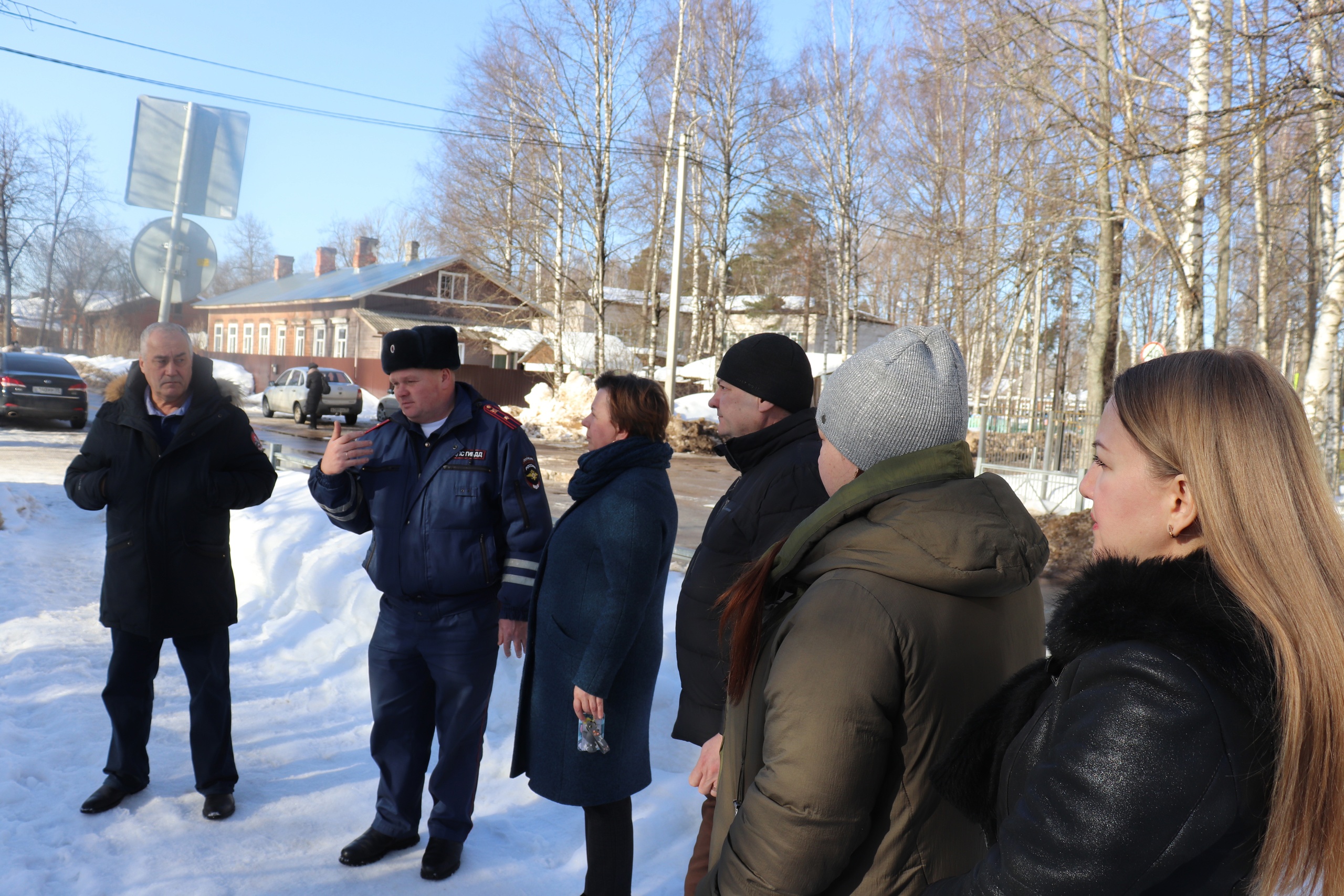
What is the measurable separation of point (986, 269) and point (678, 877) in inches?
584

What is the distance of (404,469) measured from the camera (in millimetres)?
3717

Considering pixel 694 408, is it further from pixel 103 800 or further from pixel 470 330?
pixel 103 800

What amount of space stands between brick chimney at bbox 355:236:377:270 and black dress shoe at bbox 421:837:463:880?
50.0 meters

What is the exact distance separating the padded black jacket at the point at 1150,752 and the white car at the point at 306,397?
2764 centimetres

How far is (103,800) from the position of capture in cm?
371

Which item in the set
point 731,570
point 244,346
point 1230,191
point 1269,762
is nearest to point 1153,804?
point 1269,762

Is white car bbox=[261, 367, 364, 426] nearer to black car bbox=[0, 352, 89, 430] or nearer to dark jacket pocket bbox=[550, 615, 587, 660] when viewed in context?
black car bbox=[0, 352, 89, 430]

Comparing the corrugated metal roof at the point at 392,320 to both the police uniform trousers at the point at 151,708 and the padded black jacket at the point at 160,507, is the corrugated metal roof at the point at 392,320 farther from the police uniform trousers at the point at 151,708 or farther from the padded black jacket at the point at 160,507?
the police uniform trousers at the point at 151,708

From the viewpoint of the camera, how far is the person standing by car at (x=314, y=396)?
85.9ft

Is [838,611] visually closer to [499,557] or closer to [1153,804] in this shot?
[1153,804]

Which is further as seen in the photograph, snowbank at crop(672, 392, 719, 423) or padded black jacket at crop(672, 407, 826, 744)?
snowbank at crop(672, 392, 719, 423)

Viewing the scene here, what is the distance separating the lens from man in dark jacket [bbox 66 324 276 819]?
3791 millimetres

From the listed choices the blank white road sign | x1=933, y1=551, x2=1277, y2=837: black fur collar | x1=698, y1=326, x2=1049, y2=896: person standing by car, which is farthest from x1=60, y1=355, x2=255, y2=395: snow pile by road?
x1=933, y1=551, x2=1277, y2=837: black fur collar

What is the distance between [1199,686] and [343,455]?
3.19 meters
